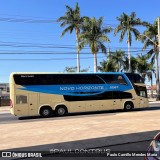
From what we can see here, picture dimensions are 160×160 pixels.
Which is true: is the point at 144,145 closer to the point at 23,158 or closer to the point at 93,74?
the point at 23,158

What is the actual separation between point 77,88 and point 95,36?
21.3 metres

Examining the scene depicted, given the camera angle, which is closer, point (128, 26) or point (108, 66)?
point (128, 26)

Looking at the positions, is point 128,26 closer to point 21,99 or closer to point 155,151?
point 21,99

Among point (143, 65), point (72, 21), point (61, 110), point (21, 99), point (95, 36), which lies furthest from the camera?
point (143, 65)

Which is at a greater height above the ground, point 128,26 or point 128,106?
point 128,26

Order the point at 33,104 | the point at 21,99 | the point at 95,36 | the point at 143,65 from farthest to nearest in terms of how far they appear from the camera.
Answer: the point at 143,65, the point at 95,36, the point at 33,104, the point at 21,99

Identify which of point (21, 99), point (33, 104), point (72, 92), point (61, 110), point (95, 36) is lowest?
point (61, 110)

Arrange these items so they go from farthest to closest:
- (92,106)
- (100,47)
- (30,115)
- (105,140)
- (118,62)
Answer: (118,62) → (100,47) → (92,106) → (30,115) → (105,140)

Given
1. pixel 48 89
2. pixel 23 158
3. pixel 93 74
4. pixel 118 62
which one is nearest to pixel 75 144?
pixel 23 158

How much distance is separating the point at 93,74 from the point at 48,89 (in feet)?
13.7

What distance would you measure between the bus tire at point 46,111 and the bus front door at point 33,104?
0.51 metres

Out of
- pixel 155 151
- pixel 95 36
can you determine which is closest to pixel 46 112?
pixel 155 151

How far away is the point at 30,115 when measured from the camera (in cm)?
2427

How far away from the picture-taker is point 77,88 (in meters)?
25.2
